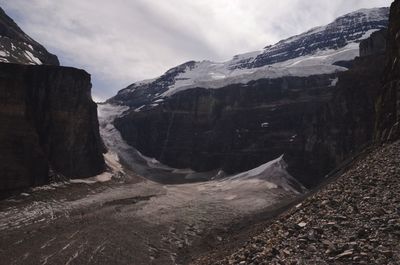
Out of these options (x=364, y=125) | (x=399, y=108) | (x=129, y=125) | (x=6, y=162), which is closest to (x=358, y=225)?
(x=399, y=108)

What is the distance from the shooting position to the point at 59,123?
8306 cm

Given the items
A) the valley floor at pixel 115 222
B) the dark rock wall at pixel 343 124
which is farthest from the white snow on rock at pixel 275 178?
the valley floor at pixel 115 222

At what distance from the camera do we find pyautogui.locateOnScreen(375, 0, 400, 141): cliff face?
142ft

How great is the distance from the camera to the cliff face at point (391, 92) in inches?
1706

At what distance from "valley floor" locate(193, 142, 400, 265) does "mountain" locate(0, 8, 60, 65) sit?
85927 millimetres

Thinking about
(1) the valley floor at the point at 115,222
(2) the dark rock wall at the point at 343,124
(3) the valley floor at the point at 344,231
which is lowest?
(1) the valley floor at the point at 115,222

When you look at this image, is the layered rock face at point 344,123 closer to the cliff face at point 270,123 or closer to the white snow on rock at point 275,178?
the cliff face at point 270,123

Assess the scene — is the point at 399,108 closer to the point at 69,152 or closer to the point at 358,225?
the point at 358,225

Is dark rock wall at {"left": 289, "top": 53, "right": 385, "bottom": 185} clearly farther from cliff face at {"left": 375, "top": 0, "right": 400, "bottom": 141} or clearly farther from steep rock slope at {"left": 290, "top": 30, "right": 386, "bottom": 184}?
cliff face at {"left": 375, "top": 0, "right": 400, "bottom": 141}

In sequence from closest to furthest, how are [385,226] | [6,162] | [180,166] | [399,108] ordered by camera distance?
[385,226] < [399,108] < [6,162] < [180,166]

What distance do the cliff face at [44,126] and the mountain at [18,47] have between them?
720 inches

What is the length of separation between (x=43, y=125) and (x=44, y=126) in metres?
0.25

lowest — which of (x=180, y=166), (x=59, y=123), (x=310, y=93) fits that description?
(x=180, y=166)

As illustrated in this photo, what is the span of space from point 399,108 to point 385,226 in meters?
27.4
